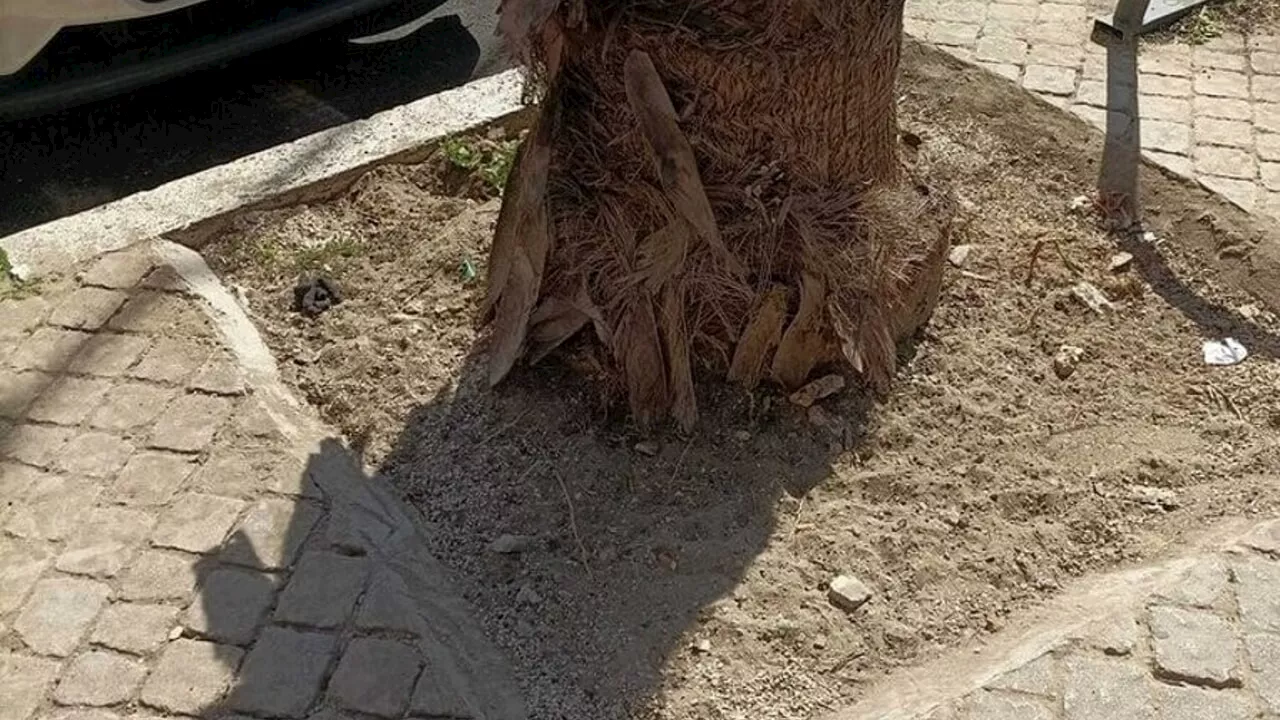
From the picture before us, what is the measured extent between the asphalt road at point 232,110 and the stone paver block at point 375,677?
8.17 feet

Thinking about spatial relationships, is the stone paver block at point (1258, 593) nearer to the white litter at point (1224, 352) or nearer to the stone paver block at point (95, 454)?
the white litter at point (1224, 352)

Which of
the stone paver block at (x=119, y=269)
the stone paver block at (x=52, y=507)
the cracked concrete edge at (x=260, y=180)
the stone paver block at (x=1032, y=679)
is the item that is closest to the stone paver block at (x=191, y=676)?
the stone paver block at (x=52, y=507)

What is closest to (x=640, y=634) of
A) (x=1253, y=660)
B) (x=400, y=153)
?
(x=1253, y=660)

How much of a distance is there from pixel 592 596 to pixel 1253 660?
56.7 inches

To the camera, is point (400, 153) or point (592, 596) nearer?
point (592, 596)

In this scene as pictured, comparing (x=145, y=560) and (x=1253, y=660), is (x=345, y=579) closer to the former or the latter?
(x=145, y=560)

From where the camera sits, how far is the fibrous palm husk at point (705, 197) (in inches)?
114

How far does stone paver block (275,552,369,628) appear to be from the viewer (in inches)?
110

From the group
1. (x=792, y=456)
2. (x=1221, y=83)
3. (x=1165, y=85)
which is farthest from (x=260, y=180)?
(x=1221, y=83)

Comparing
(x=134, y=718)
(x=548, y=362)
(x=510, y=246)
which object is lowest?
(x=134, y=718)

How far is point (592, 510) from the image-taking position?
10.0ft

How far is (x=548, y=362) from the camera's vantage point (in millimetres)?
3359

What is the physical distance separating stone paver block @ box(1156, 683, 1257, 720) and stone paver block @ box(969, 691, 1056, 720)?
25 cm

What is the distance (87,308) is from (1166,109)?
363 centimetres
